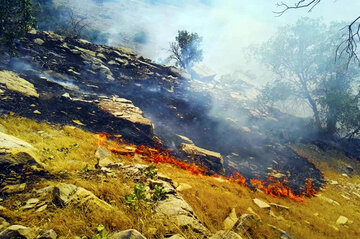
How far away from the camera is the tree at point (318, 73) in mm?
18203

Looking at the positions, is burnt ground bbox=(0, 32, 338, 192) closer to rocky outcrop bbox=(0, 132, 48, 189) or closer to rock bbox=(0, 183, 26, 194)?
rocky outcrop bbox=(0, 132, 48, 189)

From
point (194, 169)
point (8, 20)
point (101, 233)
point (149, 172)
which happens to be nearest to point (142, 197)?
point (101, 233)

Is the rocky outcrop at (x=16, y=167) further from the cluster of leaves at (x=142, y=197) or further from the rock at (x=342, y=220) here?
the rock at (x=342, y=220)

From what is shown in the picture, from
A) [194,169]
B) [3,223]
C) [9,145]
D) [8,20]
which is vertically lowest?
[194,169]

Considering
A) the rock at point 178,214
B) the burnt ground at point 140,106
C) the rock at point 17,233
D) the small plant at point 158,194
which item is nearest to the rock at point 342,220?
the burnt ground at point 140,106

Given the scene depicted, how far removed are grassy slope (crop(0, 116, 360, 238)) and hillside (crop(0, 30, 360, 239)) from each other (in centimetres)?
2

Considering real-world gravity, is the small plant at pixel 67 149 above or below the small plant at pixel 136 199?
below

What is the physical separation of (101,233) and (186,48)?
33.5 metres

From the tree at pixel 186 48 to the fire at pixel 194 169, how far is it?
27145 millimetres

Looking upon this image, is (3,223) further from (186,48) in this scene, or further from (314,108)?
(186,48)

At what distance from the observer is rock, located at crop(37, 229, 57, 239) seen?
2.34 m

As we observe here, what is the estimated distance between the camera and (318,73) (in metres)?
21.2

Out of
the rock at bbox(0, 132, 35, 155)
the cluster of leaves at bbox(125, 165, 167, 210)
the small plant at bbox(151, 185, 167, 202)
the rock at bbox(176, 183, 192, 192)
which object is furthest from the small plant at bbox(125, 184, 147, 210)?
the rock at bbox(0, 132, 35, 155)

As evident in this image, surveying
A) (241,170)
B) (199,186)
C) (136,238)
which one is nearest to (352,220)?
(241,170)
